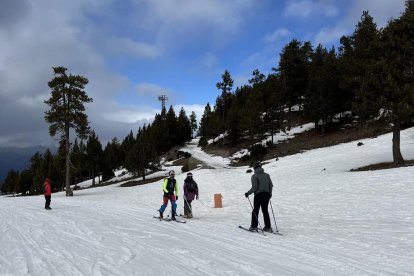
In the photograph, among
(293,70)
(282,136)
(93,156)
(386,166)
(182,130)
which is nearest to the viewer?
(386,166)

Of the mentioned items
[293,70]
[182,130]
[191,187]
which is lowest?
[191,187]

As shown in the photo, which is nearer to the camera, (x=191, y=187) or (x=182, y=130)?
(x=191, y=187)

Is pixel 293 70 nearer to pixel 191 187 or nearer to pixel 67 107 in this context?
pixel 67 107

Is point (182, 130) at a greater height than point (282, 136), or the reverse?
point (182, 130)

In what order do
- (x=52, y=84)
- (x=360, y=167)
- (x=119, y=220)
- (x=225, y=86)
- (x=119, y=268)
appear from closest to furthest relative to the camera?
(x=119, y=268), (x=119, y=220), (x=360, y=167), (x=52, y=84), (x=225, y=86)

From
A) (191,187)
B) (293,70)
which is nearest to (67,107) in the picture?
(191,187)

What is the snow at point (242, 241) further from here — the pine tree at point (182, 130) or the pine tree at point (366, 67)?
the pine tree at point (182, 130)

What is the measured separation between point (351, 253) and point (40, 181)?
258 feet

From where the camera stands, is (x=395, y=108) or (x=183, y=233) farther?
(x=395, y=108)

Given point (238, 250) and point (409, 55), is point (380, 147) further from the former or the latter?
point (238, 250)

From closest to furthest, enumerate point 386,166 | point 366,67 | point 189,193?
1. point 189,193
2. point 386,166
3. point 366,67

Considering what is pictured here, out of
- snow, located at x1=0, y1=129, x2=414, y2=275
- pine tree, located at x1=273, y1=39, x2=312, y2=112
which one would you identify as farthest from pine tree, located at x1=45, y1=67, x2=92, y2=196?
pine tree, located at x1=273, y1=39, x2=312, y2=112

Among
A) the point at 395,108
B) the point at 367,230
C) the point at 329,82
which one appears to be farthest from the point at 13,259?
the point at 329,82

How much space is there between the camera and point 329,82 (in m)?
56.0
